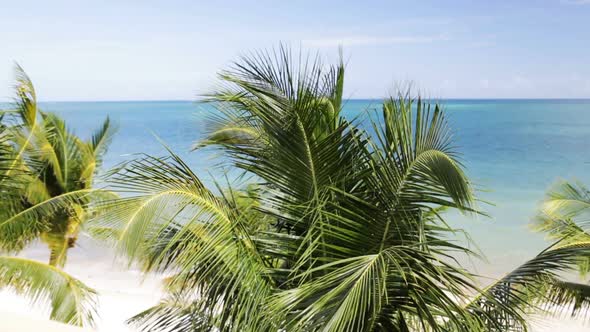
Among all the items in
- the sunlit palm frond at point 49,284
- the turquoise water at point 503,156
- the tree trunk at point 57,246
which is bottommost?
the turquoise water at point 503,156

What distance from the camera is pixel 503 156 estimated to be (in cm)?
4647

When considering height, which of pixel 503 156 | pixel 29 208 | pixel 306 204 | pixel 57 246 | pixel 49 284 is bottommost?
pixel 503 156

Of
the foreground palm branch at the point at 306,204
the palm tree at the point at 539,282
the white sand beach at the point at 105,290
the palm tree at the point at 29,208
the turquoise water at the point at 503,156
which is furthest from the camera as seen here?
the turquoise water at the point at 503,156

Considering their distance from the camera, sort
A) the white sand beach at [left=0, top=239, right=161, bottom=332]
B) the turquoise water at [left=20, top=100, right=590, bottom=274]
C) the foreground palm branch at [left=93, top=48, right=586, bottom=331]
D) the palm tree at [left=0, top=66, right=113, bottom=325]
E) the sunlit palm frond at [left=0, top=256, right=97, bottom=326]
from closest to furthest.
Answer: the foreground palm branch at [left=93, top=48, right=586, bottom=331], the palm tree at [left=0, top=66, right=113, bottom=325], the sunlit palm frond at [left=0, top=256, right=97, bottom=326], the white sand beach at [left=0, top=239, right=161, bottom=332], the turquoise water at [left=20, top=100, right=590, bottom=274]

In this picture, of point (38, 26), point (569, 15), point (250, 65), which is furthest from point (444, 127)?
point (38, 26)

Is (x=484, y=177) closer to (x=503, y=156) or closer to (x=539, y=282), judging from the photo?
(x=503, y=156)

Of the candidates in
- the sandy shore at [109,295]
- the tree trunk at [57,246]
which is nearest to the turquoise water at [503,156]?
the tree trunk at [57,246]

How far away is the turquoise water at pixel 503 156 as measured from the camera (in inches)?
796

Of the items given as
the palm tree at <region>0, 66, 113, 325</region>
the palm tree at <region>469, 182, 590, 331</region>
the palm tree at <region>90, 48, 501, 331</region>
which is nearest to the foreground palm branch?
the palm tree at <region>90, 48, 501, 331</region>

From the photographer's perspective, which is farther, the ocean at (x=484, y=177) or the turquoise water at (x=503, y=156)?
the turquoise water at (x=503, y=156)

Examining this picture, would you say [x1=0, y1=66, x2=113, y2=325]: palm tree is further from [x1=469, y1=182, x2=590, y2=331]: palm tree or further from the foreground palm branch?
[x1=469, y1=182, x2=590, y2=331]: palm tree

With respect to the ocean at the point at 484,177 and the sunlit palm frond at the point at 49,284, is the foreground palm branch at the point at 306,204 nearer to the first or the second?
the ocean at the point at 484,177

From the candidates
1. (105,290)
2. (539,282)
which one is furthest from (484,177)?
(539,282)

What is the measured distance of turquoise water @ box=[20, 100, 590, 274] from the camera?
2022cm
